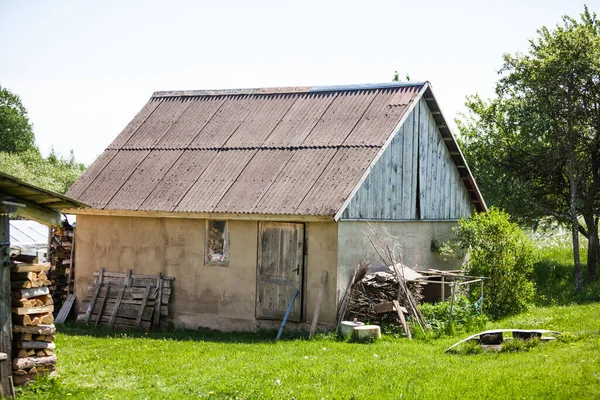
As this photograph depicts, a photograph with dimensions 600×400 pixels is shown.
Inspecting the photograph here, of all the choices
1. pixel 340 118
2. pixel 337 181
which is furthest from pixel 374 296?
pixel 340 118

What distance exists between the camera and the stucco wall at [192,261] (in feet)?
58.1

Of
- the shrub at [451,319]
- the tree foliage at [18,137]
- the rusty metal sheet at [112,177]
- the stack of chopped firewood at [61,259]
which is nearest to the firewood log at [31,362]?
the shrub at [451,319]

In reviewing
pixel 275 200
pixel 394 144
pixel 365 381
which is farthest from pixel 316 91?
pixel 365 381

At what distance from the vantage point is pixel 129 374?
13.2m

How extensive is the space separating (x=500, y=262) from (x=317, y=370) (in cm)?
858

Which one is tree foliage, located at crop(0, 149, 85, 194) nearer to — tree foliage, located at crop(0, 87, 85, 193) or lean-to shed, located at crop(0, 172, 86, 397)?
tree foliage, located at crop(0, 87, 85, 193)

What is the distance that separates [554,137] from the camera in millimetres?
25391

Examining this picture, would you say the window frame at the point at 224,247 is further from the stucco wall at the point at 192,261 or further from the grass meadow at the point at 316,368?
the grass meadow at the point at 316,368

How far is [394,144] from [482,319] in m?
4.82

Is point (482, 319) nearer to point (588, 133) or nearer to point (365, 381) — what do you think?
point (365, 381)

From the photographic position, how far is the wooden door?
18.0 meters

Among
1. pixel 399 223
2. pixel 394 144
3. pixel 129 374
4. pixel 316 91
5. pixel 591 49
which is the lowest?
pixel 129 374

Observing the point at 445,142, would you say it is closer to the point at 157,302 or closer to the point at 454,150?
the point at 454,150

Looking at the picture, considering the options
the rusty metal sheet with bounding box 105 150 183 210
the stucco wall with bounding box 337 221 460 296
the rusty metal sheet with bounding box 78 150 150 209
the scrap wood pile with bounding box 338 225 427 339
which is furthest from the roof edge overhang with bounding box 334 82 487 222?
the rusty metal sheet with bounding box 78 150 150 209
